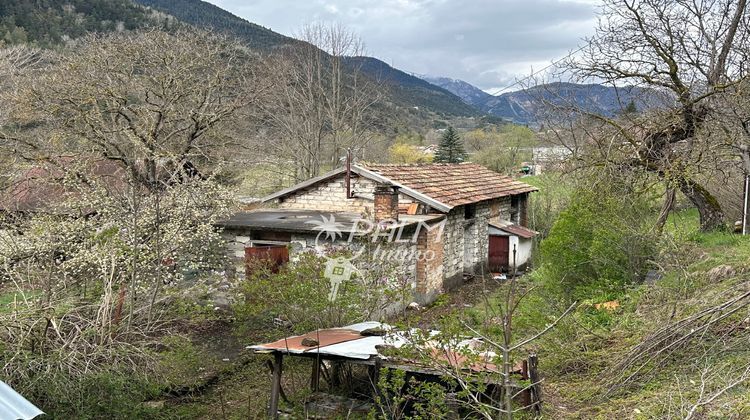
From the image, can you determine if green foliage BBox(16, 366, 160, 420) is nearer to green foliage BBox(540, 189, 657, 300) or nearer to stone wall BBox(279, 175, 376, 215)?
green foliage BBox(540, 189, 657, 300)

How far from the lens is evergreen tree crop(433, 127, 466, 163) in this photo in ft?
148

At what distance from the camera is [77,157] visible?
47.6 feet

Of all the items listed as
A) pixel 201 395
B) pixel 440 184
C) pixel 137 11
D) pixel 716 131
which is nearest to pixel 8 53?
pixel 440 184

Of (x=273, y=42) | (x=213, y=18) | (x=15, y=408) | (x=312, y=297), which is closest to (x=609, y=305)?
(x=312, y=297)

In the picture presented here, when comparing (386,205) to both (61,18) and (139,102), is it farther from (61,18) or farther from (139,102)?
(61,18)

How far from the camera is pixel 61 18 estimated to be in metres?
45.1

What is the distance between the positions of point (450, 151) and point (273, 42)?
17617mm

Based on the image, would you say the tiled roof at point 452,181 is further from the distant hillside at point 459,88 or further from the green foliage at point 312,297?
the distant hillside at point 459,88

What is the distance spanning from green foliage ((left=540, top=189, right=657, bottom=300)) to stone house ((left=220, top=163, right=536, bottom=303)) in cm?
161

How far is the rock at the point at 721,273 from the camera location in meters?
8.47

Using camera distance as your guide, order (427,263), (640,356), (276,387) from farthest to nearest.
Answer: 1. (427,263)
2. (276,387)
3. (640,356)

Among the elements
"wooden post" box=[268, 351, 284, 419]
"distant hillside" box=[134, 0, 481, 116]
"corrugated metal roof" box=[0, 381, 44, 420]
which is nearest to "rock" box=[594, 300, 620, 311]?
"wooden post" box=[268, 351, 284, 419]

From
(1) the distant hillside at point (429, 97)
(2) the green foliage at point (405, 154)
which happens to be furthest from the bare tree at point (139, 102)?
(1) the distant hillside at point (429, 97)

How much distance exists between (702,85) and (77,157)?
1484 centimetres
